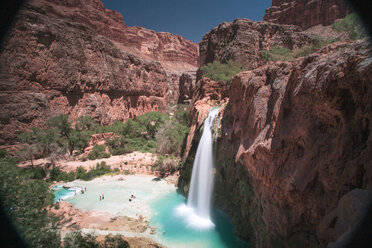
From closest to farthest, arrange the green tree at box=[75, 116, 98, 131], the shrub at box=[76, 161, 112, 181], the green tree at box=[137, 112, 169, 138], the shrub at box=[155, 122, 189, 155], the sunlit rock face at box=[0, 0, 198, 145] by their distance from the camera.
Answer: the shrub at box=[76, 161, 112, 181]
the sunlit rock face at box=[0, 0, 198, 145]
the shrub at box=[155, 122, 189, 155]
the green tree at box=[75, 116, 98, 131]
the green tree at box=[137, 112, 169, 138]

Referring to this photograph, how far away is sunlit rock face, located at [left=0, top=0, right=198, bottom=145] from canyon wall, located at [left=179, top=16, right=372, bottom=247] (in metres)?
25.8

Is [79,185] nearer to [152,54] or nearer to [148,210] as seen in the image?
[148,210]

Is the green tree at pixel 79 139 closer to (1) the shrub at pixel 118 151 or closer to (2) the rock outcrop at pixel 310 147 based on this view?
(1) the shrub at pixel 118 151

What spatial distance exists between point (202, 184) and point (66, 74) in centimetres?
2609

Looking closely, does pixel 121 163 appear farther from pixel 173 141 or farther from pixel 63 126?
pixel 63 126

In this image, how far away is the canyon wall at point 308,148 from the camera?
346 centimetres

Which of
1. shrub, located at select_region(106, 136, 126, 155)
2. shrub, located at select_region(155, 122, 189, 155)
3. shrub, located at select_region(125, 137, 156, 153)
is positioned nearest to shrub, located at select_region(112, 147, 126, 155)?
shrub, located at select_region(106, 136, 126, 155)

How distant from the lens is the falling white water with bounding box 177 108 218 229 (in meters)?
11.9

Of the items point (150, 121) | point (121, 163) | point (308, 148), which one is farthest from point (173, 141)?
point (308, 148)

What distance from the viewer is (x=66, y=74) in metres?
26.0

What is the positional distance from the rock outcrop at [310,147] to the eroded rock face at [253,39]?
61.7 feet

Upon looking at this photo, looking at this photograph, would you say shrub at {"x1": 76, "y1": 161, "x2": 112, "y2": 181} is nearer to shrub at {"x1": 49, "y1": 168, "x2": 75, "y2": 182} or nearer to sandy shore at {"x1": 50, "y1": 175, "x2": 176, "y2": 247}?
shrub at {"x1": 49, "y1": 168, "x2": 75, "y2": 182}

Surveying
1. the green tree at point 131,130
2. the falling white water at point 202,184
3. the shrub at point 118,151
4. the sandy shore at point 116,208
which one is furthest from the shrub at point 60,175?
the green tree at point 131,130

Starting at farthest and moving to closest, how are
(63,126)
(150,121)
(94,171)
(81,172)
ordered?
(150,121) → (63,126) → (94,171) → (81,172)
